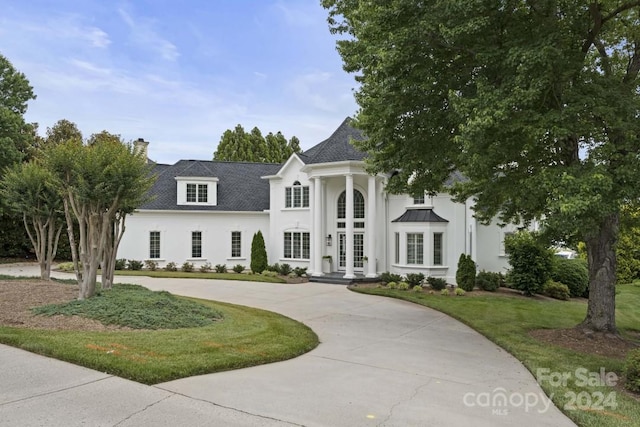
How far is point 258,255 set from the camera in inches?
958

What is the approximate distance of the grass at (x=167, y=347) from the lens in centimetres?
600

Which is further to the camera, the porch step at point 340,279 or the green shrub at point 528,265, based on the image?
the porch step at point 340,279

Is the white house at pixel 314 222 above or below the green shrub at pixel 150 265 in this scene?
above

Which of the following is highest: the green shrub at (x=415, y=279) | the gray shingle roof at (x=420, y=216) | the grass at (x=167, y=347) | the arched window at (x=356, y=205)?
the arched window at (x=356, y=205)

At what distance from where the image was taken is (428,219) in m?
20.5

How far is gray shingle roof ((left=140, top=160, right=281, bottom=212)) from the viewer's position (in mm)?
26516

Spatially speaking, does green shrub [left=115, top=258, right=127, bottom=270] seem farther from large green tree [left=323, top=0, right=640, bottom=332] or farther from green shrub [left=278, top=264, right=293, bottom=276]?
large green tree [left=323, top=0, right=640, bottom=332]

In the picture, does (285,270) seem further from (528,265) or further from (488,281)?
(528,265)

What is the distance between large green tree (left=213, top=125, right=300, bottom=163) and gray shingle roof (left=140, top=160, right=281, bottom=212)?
62.3 ft

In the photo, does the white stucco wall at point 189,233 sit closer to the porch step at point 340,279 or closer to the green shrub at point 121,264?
the green shrub at point 121,264

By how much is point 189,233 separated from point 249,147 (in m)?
24.7

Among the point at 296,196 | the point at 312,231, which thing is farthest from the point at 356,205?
the point at 296,196

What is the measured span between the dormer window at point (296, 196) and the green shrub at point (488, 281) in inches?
398

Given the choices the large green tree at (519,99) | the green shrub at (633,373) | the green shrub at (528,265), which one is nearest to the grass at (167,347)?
the large green tree at (519,99)
